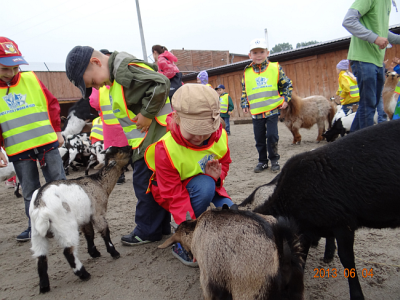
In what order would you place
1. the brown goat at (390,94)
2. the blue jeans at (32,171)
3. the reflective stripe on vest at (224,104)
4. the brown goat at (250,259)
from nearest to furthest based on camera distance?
the brown goat at (250,259) → the blue jeans at (32,171) → the brown goat at (390,94) → the reflective stripe on vest at (224,104)

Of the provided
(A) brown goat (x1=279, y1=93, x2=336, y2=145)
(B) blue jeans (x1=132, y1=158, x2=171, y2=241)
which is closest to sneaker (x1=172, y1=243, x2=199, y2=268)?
(B) blue jeans (x1=132, y1=158, x2=171, y2=241)

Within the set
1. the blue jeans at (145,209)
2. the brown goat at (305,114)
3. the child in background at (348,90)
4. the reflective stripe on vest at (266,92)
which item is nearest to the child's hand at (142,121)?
the blue jeans at (145,209)

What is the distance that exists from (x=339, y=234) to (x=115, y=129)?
9.48 feet

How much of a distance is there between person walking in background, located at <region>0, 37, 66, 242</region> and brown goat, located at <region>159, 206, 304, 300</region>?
251 centimetres

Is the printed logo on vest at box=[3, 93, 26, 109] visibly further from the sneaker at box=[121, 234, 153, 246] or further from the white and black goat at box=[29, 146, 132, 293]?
the sneaker at box=[121, 234, 153, 246]

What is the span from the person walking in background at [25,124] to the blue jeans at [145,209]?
1123 millimetres

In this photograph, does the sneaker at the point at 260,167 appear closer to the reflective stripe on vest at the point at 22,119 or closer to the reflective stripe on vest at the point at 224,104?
the reflective stripe on vest at the point at 22,119

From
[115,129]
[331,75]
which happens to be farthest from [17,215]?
[331,75]

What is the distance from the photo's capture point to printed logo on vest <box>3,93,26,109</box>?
3332mm

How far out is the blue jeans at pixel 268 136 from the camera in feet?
17.9

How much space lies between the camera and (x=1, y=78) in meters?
3.31

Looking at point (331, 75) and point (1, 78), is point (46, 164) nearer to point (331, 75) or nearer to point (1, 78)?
point (1, 78)

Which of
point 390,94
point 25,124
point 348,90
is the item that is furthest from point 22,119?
point 390,94

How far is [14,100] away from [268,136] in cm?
398
